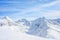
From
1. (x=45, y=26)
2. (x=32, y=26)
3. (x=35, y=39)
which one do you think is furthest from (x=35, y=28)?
(x=35, y=39)

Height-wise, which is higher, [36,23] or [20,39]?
[20,39]

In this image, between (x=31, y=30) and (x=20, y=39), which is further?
(x=31, y=30)

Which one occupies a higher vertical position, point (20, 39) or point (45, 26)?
point (20, 39)

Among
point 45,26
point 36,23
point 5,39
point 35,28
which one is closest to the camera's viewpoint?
point 5,39

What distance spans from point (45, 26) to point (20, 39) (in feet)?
162

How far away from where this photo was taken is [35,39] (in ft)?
20.0

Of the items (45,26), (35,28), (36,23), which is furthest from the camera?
(36,23)

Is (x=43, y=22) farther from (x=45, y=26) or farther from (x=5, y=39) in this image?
(x=5, y=39)

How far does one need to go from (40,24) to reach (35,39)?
55.9m

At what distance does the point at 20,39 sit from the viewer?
19.6ft

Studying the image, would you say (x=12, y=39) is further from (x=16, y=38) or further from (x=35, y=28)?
(x=35, y=28)

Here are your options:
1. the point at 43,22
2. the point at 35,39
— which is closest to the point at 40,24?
the point at 43,22

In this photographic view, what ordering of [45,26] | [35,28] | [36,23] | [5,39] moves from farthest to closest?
[36,23], [35,28], [45,26], [5,39]

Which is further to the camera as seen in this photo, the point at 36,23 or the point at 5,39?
the point at 36,23
